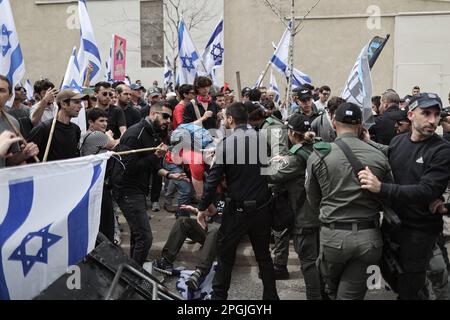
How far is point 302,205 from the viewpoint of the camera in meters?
5.14

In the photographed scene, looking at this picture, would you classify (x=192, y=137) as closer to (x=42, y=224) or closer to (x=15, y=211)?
(x=42, y=224)

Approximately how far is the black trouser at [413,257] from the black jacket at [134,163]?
2.86 meters

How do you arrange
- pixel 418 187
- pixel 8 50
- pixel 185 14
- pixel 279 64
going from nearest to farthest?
pixel 418 187, pixel 8 50, pixel 279 64, pixel 185 14

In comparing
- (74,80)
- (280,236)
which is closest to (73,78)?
(74,80)

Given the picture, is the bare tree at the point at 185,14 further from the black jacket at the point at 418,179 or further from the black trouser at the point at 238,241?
the black jacket at the point at 418,179

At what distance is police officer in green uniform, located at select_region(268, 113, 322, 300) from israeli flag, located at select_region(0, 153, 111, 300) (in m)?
2.24

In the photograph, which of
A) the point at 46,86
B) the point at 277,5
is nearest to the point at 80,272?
the point at 46,86

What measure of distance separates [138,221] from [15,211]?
293 cm

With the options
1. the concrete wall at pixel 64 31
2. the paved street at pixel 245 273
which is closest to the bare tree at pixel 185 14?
the concrete wall at pixel 64 31

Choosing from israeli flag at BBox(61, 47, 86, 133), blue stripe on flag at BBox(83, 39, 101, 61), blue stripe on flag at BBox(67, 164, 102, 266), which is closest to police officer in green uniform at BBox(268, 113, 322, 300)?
blue stripe on flag at BBox(67, 164, 102, 266)

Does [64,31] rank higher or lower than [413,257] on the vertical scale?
higher

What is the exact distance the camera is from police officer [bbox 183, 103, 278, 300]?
16.2ft
